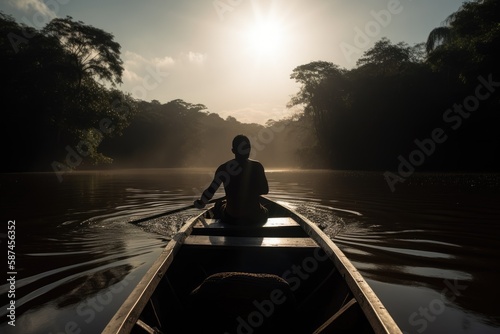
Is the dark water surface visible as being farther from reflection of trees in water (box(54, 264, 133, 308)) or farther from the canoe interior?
the canoe interior

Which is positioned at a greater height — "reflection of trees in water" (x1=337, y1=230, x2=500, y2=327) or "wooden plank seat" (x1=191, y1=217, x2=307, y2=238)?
"wooden plank seat" (x1=191, y1=217, x2=307, y2=238)

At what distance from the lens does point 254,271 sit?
3490 mm

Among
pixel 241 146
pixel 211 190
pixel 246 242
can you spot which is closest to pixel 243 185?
pixel 241 146

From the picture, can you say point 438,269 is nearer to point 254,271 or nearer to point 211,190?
point 254,271

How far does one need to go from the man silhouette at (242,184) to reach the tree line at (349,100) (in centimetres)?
2013

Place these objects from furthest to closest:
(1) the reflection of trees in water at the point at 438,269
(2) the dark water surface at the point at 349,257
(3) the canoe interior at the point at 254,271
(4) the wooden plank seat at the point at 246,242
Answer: (4) the wooden plank seat at the point at 246,242, (1) the reflection of trees in water at the point at 438,269, (2) the dark water surface at the point at 349,257, (3) the canoe interior at the point at 254,271

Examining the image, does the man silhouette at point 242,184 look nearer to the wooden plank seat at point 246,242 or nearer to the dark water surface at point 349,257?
the wooden plank seat at point 246,242

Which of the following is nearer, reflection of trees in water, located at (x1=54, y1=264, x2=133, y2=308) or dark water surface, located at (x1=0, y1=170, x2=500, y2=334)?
dark water surface, located at (x1=0, y1=170, x2=500, y2=334)

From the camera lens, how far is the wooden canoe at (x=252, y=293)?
A: 203 cm

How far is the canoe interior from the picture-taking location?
2166 millimetres

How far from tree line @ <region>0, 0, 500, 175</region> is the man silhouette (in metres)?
20.1

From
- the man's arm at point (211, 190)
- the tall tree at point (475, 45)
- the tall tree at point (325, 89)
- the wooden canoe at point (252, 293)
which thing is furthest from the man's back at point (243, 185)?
the tall tree at point (325, 89)

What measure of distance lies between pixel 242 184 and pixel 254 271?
1.36 metres

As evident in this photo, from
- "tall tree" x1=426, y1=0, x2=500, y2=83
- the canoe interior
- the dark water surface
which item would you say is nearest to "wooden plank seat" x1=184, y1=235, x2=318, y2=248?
the canoe interior
